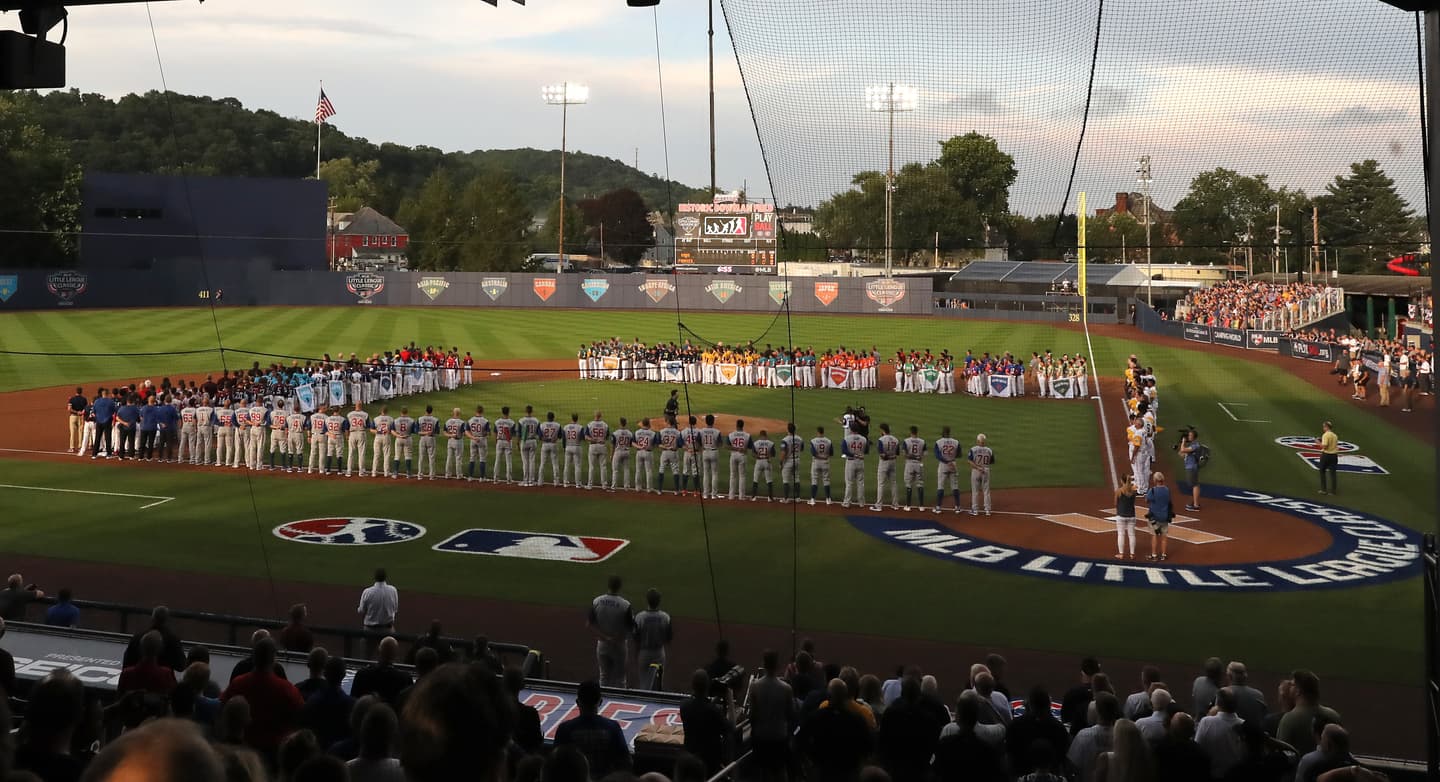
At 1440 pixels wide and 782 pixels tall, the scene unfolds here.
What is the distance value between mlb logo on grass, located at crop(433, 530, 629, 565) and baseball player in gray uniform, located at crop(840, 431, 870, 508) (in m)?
4.15

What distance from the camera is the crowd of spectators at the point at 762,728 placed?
4488 millimetres

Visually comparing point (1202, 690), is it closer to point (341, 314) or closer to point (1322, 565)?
point (1322, 565)

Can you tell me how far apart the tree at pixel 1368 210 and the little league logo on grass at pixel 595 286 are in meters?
49.5

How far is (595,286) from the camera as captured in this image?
60750mm

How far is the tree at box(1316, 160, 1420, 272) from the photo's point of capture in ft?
32.1

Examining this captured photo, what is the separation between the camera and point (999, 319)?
2215 inches

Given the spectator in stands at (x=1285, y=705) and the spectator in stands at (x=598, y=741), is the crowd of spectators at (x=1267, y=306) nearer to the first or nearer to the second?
the spectator in stands at (x=1285, y=705)

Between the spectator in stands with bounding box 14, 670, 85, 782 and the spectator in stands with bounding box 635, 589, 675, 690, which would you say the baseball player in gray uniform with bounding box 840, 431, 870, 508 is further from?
the spectator in stands with bounding box 14, 670, 85, 782

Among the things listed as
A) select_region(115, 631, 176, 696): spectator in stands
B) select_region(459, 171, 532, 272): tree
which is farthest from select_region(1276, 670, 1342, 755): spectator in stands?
select_region(459, 171, 532, 272): tree

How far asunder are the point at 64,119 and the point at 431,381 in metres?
42.2

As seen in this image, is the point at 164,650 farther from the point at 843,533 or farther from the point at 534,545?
the point at 843,533

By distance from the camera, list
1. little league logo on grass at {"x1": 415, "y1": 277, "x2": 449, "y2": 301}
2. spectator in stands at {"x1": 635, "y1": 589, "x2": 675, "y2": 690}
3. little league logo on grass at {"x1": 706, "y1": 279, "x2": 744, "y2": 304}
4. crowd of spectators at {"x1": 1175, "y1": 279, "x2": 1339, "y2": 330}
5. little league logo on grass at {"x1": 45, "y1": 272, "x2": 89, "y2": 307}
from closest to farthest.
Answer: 1. spectator in stands at {"x1": 635, "y1": 589, "x2": 675, "y2": 690}
2. crowd of spectators at {"x1": 1175, "y1": 279, "x2": 1339, "y2": 330}
3. little league logo on grass at {"x1": 45, "y1": 272, "x2": 89, "y2": 307}
4. little league logo on grass at {"x1": 706, "y1": 279, "x2": 744, "y2": 304}
5. little league logo on grass at {"x1": 415, "y1": 277, "x2": 449, "y2": 301}

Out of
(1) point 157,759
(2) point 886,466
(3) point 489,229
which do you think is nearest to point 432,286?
(3) point 489,229

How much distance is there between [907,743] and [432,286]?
58.0 metres
